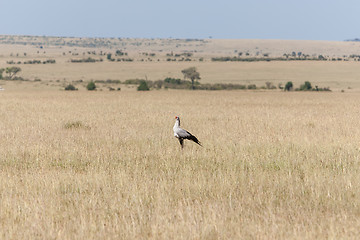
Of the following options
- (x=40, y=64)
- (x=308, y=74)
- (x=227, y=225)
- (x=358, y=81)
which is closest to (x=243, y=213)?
(x=227, y=225)

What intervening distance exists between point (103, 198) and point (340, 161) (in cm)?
512

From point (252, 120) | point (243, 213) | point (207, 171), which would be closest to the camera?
point (243, 213)

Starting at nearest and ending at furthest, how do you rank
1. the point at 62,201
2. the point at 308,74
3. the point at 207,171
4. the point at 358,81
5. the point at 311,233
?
1. the point at 311,233
2. the point at 62,201
3. the point at 207,171
4. the point at 358,81
5. the point at 308,74

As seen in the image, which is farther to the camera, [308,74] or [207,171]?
[308,74]

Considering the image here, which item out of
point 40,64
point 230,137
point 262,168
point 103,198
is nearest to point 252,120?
point 230,137

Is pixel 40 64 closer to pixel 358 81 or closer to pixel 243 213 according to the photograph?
pixel 358 81

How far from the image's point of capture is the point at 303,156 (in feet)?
34.4

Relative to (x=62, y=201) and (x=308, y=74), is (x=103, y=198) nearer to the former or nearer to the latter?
(x=62, y=201)

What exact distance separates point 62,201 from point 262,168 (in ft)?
13.4

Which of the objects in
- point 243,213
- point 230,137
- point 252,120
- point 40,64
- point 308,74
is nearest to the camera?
point 243,213

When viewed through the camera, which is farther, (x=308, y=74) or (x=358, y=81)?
(x=308, y=74)

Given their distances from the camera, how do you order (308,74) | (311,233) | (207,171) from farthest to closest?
(308,74) → (207,171) → (311,233)

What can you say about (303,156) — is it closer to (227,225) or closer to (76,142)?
(227,225)

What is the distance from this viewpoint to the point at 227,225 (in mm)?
5848
